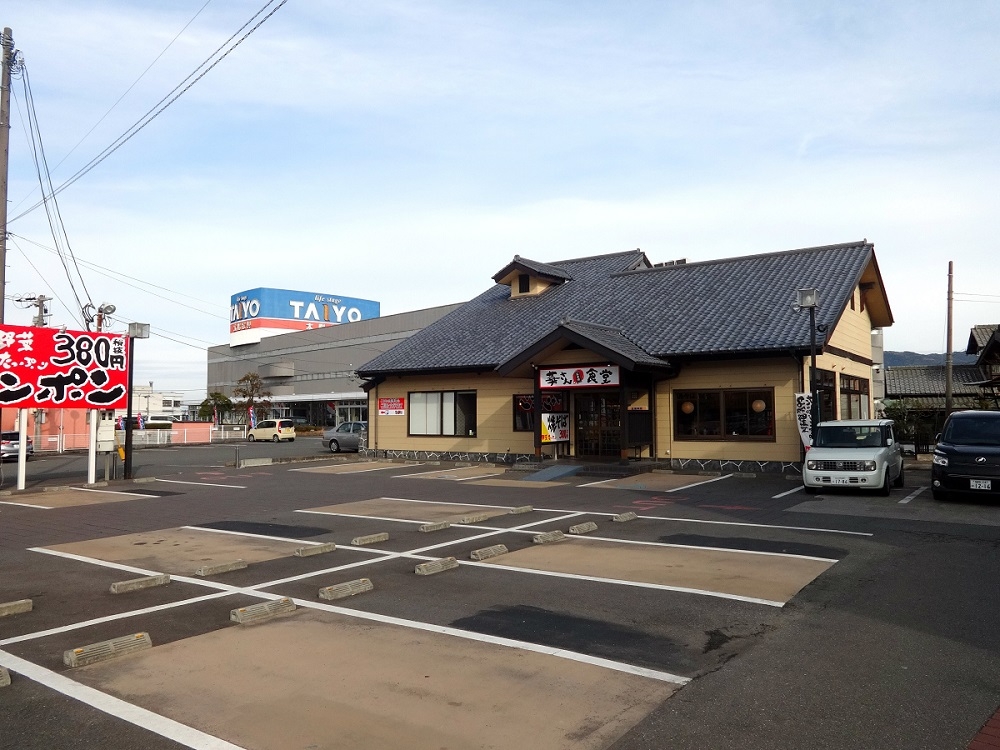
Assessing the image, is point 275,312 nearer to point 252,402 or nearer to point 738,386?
point 252,402

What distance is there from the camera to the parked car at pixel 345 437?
34.0m

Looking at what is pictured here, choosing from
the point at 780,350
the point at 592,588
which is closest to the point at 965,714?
the point at 592,588

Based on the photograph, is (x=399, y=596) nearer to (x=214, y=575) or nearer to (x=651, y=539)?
(x=214, y=575)

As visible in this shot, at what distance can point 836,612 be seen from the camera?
260 inches

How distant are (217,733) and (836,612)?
5166 millimetres

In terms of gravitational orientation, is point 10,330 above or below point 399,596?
above

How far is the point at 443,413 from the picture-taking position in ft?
86.0

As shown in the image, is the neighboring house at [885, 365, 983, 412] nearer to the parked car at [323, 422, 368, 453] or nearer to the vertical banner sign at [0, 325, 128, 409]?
the parked car at [323, 422, 368, 453]

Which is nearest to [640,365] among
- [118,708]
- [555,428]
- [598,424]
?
[598,424]

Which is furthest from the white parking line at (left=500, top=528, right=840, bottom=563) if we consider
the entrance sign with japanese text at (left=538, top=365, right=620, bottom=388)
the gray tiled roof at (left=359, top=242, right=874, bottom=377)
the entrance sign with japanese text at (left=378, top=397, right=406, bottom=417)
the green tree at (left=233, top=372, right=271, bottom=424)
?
the green tree at (left=233, top=372, right=271, bottom=424)

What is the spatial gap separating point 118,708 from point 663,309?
2069 cm

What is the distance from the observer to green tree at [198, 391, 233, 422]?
2446 inches

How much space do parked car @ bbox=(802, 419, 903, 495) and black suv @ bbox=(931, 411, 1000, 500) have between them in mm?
1008

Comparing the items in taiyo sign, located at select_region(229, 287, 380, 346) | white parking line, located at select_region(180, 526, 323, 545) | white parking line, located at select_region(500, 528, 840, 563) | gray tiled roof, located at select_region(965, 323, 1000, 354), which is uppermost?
taiyo sign, located at select_region(229, 287, 380, 346)
